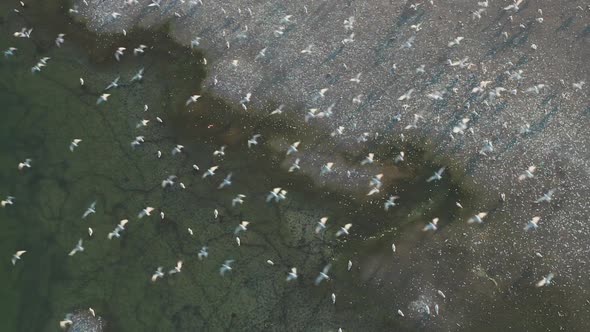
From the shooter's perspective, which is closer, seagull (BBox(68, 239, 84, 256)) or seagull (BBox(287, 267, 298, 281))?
seagull (BBox(287, 267, 298, 281))

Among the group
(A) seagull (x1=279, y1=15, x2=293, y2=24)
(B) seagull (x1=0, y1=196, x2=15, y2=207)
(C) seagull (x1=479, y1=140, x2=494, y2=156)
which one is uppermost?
(A) seagull (x1=279, y1=15, x2=293, y2=24)

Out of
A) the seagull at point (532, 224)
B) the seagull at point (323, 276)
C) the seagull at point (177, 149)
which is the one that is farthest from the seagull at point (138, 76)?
the seagull at point (532, 224)

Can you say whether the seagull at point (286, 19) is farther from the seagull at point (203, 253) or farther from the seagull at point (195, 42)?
the seagull at point (203, 253)

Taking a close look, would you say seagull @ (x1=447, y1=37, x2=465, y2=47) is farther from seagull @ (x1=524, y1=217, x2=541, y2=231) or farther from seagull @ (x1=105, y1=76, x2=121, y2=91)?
seagull @ (x1=105, y1=76, x2=121, y2=91)

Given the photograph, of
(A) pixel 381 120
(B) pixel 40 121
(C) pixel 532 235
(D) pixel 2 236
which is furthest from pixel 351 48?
(D) pixel 2 236

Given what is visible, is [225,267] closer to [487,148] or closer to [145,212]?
[145,212]

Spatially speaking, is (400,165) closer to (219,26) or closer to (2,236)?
(219,26)

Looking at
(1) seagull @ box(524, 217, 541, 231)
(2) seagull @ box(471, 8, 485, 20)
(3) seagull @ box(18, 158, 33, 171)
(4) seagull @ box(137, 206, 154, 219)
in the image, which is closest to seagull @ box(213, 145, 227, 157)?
(4) seagull @ box(137, 206, 154, 219)
